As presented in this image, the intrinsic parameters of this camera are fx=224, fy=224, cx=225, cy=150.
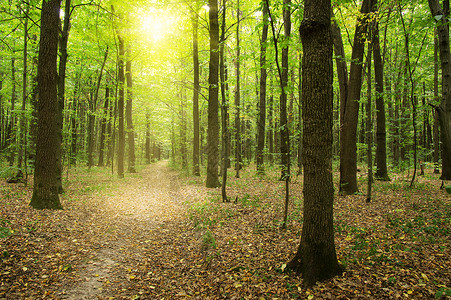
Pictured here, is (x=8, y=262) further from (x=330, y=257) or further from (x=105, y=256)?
(x=330, y=257)

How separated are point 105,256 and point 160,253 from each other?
128cm

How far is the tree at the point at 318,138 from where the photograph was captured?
3.71m

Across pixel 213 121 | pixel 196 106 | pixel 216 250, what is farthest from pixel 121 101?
pixel 216 250

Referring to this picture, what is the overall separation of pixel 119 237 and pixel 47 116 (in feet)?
15.4

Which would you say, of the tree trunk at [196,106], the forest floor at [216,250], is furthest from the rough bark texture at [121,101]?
the forest floor at [216,250]

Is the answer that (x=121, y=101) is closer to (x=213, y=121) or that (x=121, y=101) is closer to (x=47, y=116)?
(x=213, y=121)

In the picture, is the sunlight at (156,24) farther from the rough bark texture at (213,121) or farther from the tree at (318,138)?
the tree at (318,138)

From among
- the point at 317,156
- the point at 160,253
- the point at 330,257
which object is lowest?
the point at 160,253

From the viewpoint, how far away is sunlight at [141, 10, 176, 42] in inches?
482

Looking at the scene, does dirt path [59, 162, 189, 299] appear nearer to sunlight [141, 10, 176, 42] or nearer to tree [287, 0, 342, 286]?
tree [287, 0, 342, 286]

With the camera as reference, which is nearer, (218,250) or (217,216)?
(218,250)

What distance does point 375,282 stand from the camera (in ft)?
12.3

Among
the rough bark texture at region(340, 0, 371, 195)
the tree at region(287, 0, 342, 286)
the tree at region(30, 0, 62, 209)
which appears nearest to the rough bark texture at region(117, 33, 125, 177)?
the tree at region(30, 0, 62, 209)

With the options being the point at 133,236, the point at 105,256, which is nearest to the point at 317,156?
the point at 105,256
